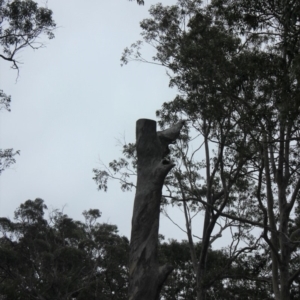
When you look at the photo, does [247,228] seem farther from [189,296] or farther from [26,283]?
[26,283]

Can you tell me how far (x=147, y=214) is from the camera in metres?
7.81

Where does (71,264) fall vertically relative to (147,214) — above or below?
above

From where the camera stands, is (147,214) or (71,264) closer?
(147,214)

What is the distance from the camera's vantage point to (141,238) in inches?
305

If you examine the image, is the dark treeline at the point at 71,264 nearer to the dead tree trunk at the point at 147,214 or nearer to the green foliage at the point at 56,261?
the green foliage at the point at 56,261

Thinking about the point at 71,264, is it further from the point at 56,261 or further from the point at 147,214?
the point at 147,214

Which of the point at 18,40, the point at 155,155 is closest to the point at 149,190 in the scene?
the point at 155,155

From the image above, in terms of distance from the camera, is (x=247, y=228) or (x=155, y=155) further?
(x=247, y=228)

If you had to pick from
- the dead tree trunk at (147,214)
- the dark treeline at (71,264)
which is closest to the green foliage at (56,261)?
the dark treeline at (71,264)

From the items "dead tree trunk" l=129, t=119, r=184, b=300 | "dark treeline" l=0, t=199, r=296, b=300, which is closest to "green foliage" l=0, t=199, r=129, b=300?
"dark treeline" l=0, t=199, r=296, b=300

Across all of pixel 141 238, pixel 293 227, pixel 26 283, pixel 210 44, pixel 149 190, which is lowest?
pixel 141 238

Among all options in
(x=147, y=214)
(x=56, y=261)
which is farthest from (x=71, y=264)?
(x=147, y=214)

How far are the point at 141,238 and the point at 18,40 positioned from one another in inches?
409

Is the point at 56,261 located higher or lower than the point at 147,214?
higher
